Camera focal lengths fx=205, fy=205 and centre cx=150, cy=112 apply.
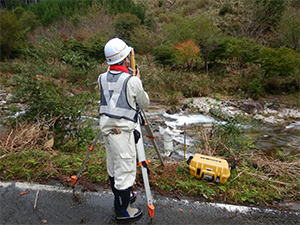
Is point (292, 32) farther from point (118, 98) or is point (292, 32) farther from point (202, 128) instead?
point (118, 98)

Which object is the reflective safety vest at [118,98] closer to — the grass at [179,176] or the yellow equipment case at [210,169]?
the grass at [179,176]

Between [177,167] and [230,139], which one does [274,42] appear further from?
[177,167]

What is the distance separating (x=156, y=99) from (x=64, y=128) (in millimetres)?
9045

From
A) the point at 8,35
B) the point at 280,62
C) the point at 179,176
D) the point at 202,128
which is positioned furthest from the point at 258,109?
the point at 8,35

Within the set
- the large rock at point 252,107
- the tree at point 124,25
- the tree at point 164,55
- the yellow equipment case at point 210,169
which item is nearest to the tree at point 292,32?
the large rock at point 252,107

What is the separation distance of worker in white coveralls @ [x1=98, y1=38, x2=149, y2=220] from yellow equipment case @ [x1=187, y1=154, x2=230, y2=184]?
1.21 meters

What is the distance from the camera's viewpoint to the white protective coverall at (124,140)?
7.11 ft

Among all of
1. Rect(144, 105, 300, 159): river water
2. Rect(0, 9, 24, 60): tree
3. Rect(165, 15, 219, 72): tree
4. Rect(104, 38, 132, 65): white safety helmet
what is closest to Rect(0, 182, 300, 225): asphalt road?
Rect(104, 38, 132, 65): white safety helmet

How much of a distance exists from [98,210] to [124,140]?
1.05 metres

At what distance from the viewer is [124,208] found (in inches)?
91.7

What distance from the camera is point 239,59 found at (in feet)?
49.9

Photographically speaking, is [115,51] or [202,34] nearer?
[115,51]

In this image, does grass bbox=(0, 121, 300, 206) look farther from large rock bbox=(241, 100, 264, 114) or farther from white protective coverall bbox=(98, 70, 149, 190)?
large rock bbox=(241, 100, 264, 114)

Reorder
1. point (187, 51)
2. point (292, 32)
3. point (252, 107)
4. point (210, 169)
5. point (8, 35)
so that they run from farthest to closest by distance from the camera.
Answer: point (8, 35) < point (292, 32) < point (187, 51) < point (252, 107) < point (210, 169)
